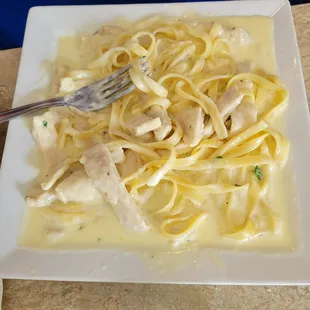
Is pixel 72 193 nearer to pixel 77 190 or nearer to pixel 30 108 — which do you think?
pixel 77 190

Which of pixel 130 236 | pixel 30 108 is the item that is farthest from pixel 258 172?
pixel 30 108

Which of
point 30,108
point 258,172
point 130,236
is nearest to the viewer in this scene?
point 130,236

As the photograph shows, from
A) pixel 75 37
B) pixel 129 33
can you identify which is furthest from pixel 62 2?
pixel 129 33

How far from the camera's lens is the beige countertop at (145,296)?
5.34 feet

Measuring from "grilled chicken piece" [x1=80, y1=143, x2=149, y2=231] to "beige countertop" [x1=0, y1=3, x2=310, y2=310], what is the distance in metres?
0.27

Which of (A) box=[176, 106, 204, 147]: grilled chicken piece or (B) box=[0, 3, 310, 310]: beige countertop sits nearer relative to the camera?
(B) box=[0, 3, 310, 310]: beige countertop

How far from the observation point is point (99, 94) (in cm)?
190

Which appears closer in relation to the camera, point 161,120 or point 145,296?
point 145,296

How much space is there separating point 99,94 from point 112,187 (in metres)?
0.48

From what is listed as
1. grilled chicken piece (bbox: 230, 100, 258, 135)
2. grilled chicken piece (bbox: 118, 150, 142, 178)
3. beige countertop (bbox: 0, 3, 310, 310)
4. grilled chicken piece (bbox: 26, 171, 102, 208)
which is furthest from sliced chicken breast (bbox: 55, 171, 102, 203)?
grilled chicken piece (bbox: 230, 100, 258, 135)

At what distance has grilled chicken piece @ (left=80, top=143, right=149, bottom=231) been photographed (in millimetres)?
1606

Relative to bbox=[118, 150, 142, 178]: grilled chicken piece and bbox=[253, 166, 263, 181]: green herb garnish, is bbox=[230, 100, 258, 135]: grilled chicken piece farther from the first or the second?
bbox=[118, 150, 142, 178]: grilled chicken piece

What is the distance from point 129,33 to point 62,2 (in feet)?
3.95

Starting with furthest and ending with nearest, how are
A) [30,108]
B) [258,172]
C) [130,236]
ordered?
[30,108] < [258,172] < [130,236]
